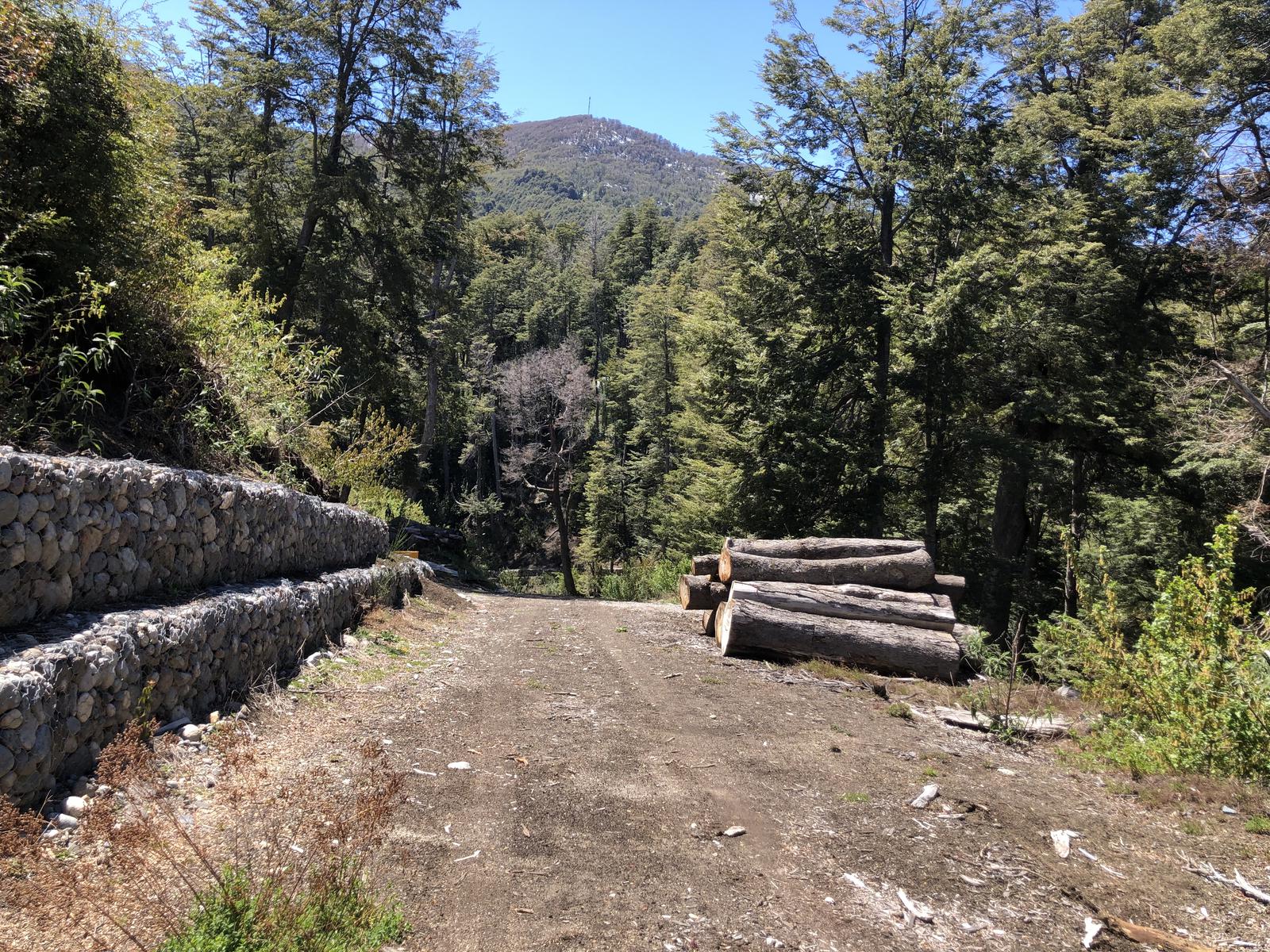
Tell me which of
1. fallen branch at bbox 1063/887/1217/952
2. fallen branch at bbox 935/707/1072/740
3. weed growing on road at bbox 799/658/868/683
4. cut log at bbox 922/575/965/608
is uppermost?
cut log at bbox 922/575/965/608

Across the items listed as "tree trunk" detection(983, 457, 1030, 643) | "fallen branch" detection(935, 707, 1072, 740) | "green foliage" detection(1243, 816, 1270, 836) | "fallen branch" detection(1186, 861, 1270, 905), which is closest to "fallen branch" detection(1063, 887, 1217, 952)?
"fallen branch" detection(1186, 861, 1270, 905)

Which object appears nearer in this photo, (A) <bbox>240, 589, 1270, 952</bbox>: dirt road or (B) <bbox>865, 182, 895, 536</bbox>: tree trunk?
(A) <bbox>240, 589, 1270, 952</bbox>: dirt road

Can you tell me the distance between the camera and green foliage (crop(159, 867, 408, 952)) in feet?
8.02

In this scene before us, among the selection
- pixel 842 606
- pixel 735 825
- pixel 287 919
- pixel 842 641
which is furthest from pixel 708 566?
pixel 287 919

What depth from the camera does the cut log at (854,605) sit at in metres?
9.05

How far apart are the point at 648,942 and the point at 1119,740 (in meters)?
4.63

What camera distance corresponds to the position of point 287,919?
257 cm

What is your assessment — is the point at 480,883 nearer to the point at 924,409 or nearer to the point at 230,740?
the point at 230,740

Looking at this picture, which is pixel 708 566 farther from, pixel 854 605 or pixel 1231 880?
pixel 1231 880

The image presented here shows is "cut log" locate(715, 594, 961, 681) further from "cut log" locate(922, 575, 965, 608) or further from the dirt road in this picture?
"cut log" locate(922, 575, 965, 608)

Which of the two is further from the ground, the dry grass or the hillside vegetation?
the hillside vegetation

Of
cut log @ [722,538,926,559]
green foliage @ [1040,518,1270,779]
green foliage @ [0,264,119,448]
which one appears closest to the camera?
green foliage @ [0,264,119,448]

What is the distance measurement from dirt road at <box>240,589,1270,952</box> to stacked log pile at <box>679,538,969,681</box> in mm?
1646

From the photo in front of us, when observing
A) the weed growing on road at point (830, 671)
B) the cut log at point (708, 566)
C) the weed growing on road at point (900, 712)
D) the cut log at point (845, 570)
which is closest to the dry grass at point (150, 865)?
the weed growing on road at point (900, 712)
